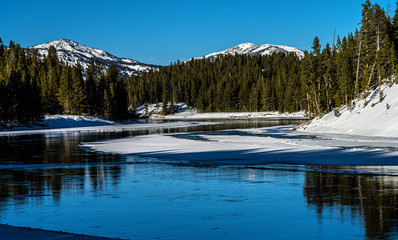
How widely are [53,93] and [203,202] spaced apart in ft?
320

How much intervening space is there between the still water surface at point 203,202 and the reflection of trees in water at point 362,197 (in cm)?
3

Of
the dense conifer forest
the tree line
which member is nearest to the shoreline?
the dense conifer forest

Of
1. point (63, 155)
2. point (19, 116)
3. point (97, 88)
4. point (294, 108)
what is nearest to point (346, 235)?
point (63, 155)

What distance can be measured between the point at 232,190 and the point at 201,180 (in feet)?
8.27

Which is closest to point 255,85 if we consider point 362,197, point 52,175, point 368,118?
point 368,118

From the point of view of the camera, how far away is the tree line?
72.1 meters

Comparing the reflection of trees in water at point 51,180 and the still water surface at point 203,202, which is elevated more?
the reflection of trees in water at point 51,180

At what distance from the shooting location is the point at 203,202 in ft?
39.0

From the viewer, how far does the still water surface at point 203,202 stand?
8867 mm

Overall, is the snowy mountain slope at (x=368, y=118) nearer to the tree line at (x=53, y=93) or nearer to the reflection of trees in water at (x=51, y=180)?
the reflection of trees in water at (x=51, y=180)

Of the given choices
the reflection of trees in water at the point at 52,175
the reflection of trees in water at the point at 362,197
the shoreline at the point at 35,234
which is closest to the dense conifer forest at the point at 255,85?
the reflection of trees in water at the point at 362,197

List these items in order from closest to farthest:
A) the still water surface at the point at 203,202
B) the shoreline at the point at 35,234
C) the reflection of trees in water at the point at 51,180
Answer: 1. the shoreline at the point at 35,234
2. the still water surface at the point at 203,202
3. the reflection of trees in water at the point at 51,180

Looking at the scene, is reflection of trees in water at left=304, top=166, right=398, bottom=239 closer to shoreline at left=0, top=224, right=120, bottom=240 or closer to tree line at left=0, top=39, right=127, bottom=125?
shoreline at left=0, top=224, right=120, bottom=240

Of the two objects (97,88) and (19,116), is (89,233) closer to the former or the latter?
(19,116)
